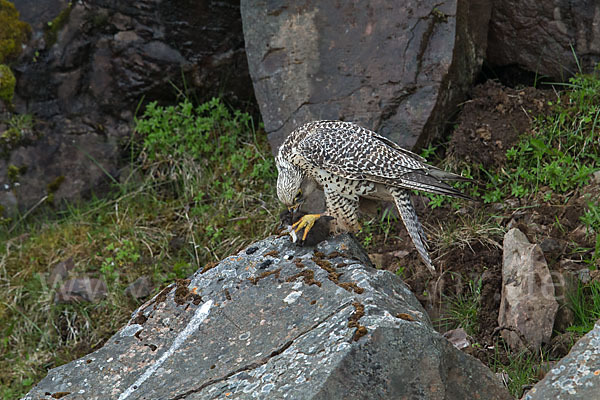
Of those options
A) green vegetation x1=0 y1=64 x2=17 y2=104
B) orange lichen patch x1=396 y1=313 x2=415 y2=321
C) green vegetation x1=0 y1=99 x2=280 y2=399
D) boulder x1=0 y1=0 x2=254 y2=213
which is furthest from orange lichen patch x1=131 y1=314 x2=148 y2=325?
green vegetation x1=0 y1=64 x2=17 y2=104

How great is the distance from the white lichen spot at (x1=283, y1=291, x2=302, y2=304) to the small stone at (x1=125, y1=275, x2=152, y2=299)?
261 cm

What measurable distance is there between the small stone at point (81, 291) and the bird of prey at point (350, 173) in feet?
7.26

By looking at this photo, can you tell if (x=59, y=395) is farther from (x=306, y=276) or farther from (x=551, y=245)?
(x=551, y=245)

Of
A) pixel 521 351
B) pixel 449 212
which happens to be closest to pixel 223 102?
pixel 449 212

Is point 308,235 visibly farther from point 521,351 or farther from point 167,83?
point 167,83

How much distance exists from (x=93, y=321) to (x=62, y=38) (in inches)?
104

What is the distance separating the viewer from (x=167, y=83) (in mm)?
6309

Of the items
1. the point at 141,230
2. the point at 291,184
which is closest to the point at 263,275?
the point at 291,184

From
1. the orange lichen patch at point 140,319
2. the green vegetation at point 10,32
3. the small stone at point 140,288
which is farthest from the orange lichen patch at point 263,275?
the green vegetation at point 10,32

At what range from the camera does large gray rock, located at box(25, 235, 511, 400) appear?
2646mm

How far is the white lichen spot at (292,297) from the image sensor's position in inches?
123

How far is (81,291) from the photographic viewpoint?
18.2 feet

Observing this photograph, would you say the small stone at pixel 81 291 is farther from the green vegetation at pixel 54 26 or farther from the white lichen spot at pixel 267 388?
the white lichen spot at pixel 267 388

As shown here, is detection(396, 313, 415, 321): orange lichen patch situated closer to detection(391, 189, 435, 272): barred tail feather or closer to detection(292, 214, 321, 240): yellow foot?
detection(292, 214, 321, 240): yellow foot
